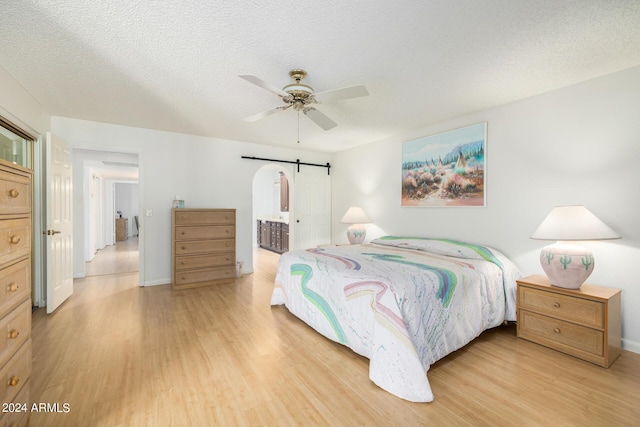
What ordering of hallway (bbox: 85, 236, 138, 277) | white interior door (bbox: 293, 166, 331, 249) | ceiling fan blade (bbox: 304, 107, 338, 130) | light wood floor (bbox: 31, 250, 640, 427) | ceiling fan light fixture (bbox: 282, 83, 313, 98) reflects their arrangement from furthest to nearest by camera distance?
white interior door (bbox: 293, 166, 331, 249)
hallway (bbox: 85, 236, 138, 277)
ceiling fan blade (bbox: 304, 107, 338, 130)
ceiling fan light fixture (bbox: 282, 83, 313, 98)
light wood floor (bbox: 31, 250, 640, 427)

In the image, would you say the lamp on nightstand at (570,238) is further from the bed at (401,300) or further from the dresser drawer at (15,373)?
the dresser drawer at (15,373)

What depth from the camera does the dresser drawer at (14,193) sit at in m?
1.19

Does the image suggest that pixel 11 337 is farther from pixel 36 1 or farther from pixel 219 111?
pixel 219 111

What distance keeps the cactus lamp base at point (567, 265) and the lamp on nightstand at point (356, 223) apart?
8.49ft

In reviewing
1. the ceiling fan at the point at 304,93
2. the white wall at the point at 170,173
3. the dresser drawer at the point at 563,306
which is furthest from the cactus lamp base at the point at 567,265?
the white wall at the point at 170,173

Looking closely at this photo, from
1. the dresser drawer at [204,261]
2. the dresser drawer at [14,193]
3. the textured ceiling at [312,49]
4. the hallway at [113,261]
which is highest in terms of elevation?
the textured ceiling at [312,49]

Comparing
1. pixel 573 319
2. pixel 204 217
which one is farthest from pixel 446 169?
pixel 204 217

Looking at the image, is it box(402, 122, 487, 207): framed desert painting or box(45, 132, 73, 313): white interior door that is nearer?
box(45, 132, 73, 313): white interior door

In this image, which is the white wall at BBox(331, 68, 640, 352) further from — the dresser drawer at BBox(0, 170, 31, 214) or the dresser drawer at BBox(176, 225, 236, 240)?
the dresser drawer at BBox(0, 170, 31, 214)

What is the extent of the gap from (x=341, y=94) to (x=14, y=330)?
2370 millimetres

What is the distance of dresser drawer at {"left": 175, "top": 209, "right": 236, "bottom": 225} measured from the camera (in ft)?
13.5

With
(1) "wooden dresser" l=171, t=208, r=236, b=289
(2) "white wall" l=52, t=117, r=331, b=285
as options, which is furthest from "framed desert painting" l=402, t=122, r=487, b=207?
(1) "wooden dresser" l=171, t=208, r=236, b=289

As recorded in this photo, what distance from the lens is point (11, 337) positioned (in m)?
1.25

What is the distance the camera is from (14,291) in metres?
1.29
